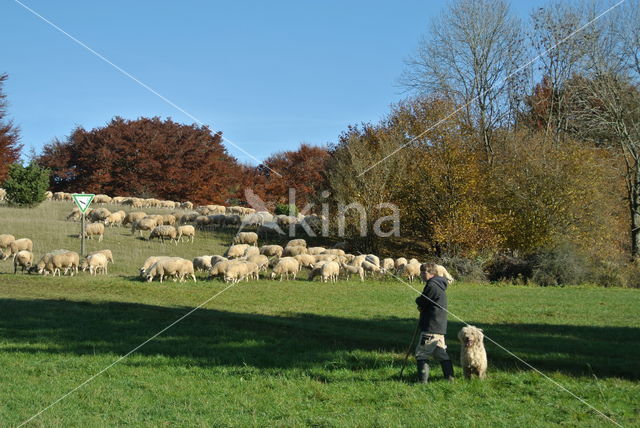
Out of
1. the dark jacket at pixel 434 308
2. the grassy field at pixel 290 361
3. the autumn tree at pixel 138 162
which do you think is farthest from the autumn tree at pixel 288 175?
the dark jacket at pixel 434 308

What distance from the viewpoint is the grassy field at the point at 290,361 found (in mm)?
7531

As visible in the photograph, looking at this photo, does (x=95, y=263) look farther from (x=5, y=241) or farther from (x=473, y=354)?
(x=473, y=354)

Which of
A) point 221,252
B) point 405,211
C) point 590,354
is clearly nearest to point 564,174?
point 405,211

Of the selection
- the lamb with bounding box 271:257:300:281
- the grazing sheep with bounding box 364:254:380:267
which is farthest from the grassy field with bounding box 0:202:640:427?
the grazing sheep with bounding box 364:254:380:267

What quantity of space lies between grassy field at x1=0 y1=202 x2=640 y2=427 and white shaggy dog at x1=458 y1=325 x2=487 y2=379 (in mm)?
266

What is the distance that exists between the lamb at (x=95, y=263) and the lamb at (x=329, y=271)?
9130 millimetres

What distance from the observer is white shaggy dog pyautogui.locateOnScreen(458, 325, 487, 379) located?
8.95 m

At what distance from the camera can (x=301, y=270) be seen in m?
29.3

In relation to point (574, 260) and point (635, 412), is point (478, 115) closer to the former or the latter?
point (574, 260)

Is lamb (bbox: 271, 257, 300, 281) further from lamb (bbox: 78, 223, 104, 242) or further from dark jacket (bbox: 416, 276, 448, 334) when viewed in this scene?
dark jacket (bbox: 416, 276, 448, 334)

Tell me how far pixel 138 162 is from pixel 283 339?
2302 inches

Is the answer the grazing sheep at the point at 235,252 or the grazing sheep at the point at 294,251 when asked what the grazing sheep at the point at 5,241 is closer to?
the grazing sheep at the point at 235,252

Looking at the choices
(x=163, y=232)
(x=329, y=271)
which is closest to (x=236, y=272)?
(x=329, y=271)

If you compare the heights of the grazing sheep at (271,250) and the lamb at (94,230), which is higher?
the lamb at (94,230)
